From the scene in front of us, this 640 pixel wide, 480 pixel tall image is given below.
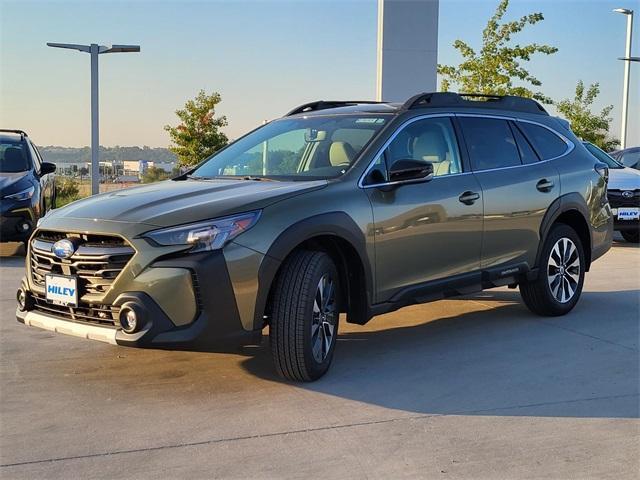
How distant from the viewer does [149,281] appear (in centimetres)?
411

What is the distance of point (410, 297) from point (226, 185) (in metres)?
1.47

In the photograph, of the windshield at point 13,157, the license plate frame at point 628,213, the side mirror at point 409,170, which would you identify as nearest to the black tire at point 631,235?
the license plate frame at point 628,213

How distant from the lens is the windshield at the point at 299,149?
5.16m

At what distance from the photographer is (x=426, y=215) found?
208 inches

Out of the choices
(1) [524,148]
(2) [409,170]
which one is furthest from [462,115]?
(2) [409,170]

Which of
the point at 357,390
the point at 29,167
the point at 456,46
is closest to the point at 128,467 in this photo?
the point at 357,390

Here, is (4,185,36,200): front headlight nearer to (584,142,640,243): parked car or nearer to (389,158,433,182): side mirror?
(389,158,433,182): side mirror

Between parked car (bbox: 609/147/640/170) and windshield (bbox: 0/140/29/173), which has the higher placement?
parked car (bbox: 609/147/640/170)

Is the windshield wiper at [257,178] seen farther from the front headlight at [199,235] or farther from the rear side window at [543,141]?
the rear side window at [543,141]

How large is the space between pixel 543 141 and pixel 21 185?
6686 mm

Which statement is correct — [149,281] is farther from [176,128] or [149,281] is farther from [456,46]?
[176,128]

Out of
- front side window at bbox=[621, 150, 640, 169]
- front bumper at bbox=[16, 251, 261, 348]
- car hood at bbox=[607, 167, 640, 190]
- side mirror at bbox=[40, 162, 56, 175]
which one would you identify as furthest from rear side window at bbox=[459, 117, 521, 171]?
front side window at bbox=[621, 150, 640, 169]

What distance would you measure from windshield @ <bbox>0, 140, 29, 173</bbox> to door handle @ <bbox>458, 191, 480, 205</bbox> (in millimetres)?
7050

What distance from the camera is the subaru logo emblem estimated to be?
172 inches
